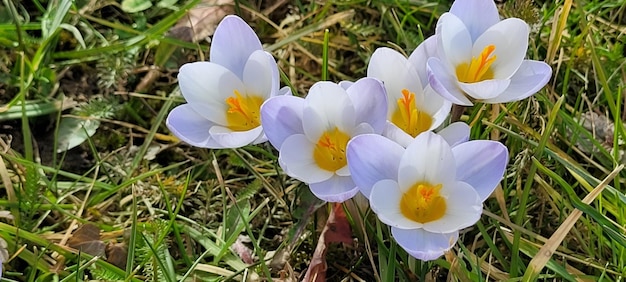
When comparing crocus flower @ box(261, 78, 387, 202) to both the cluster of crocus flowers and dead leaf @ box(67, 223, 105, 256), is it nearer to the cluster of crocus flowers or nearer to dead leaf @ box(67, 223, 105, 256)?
the cluster of crocus flowers

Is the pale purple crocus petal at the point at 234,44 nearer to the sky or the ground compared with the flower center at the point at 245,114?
nearer to the sky

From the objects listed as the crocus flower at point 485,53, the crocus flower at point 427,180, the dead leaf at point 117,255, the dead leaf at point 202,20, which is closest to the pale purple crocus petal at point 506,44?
the crocus flower at point 485,53

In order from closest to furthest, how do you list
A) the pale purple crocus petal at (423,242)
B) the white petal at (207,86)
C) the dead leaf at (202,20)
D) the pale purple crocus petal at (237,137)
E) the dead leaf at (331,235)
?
the pale purple crocus petal at (423,242) → the pale purple crocus petal at (237,137) → the white petal at (207,86) → the dead leaf at (331,235) → the dead leaf at (202,20)

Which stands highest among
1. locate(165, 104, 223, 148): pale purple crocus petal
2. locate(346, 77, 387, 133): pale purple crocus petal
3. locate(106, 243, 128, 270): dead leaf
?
locate(346, 77, 387, 133): pale purple crocus petal

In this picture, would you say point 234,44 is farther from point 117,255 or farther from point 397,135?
point 117,255

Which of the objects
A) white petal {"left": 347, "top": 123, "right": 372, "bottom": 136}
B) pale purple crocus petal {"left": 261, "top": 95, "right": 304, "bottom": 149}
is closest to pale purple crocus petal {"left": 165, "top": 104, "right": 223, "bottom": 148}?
pale purple crocus petal {"left": 261, "top": 95, "right": 304, "bottom": 149}

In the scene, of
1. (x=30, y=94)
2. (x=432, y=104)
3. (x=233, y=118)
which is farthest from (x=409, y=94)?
(x=30, y=94)

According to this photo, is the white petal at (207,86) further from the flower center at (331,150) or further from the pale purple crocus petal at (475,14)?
the pale purple crocus petal at (475,14)
